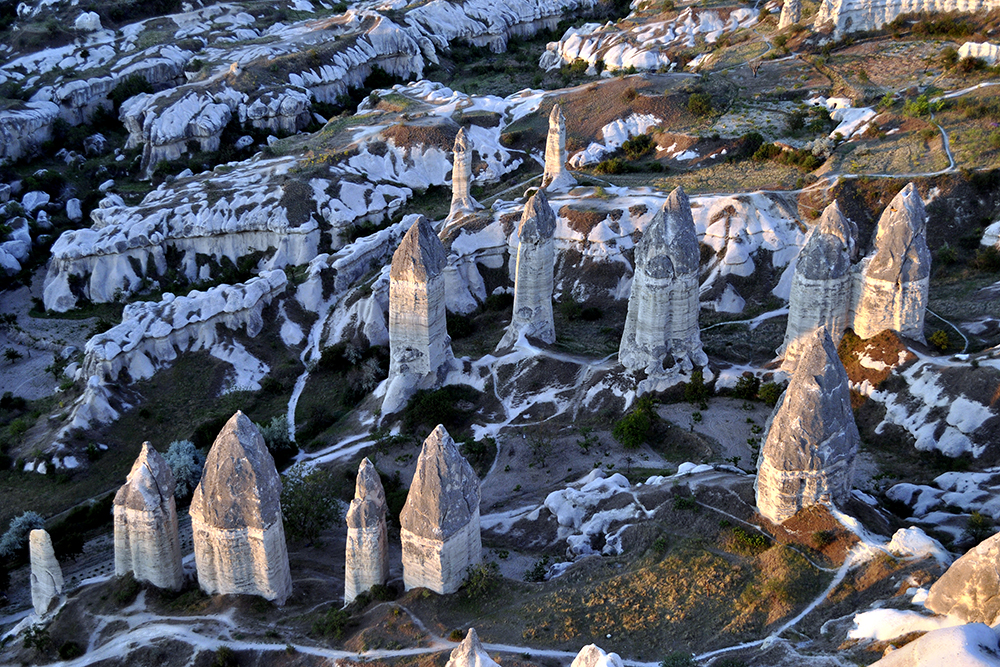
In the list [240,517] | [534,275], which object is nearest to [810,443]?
[240,517]

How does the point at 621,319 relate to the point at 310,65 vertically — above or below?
below

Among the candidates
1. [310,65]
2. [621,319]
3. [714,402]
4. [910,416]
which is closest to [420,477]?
[714,402]

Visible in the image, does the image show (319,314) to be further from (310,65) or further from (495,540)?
(310,65)

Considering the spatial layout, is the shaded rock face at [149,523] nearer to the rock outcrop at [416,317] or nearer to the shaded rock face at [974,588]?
the rock outcrop at [416,317]

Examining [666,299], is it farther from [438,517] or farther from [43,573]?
[43,573]

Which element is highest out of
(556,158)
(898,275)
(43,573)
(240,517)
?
(556,158)

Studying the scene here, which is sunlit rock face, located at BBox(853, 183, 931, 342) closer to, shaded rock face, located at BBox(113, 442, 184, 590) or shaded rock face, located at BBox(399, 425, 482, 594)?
shaded rock face, located at BBox(399, 425, 482, 594)

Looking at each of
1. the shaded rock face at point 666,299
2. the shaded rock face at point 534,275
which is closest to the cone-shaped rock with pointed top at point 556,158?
the shaded rock face at point 534,275
